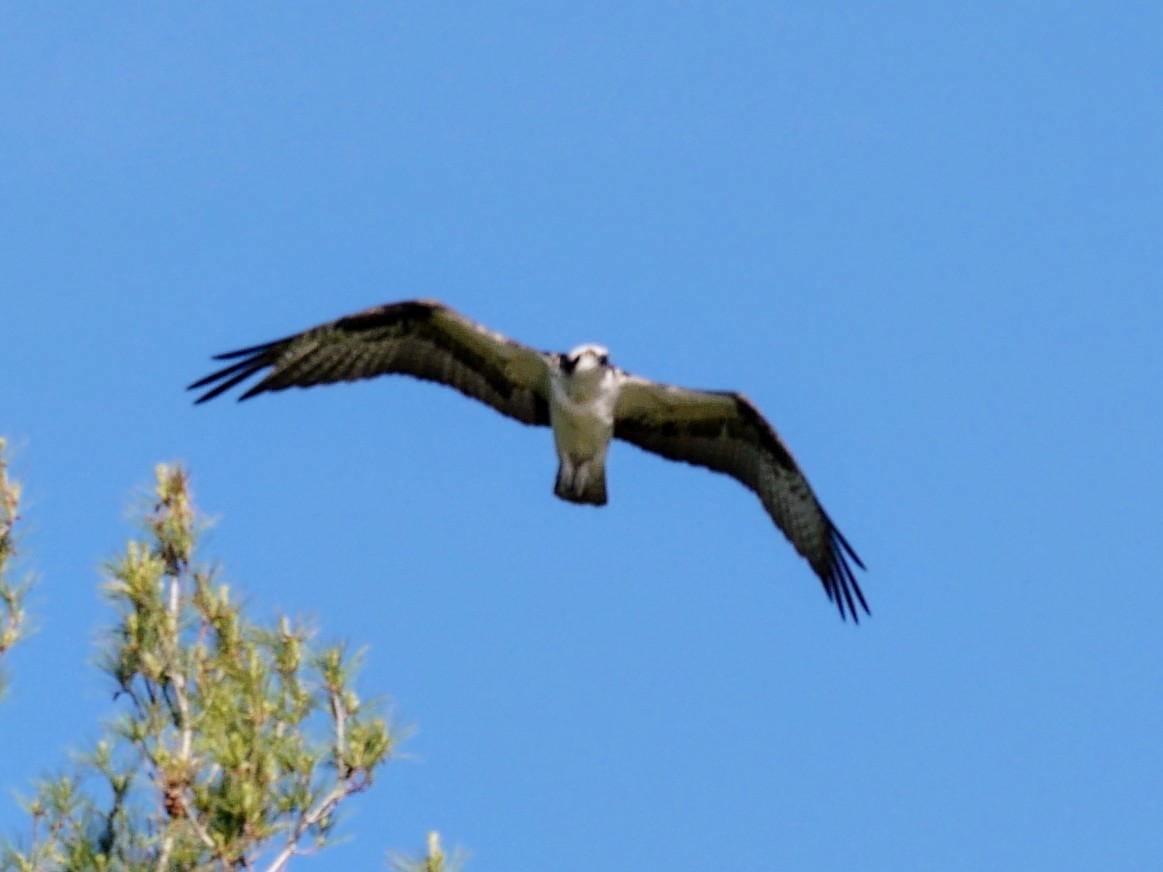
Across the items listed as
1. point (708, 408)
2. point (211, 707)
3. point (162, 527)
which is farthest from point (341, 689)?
point (708, 408)

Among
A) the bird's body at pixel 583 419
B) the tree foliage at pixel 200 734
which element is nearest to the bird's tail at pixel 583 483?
the bird's body at pixel 583 419

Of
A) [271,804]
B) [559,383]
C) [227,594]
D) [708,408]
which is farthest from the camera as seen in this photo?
[708,408]

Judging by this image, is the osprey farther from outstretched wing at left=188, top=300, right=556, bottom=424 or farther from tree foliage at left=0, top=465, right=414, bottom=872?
tree foliage at left=0, top=465, right=414, bottom=872

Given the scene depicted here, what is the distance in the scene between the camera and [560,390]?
33.5 ft

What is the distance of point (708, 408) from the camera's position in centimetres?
1091

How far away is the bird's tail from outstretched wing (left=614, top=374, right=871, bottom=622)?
0.50 meters

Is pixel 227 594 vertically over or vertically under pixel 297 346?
under

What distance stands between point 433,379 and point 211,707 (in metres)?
4.74

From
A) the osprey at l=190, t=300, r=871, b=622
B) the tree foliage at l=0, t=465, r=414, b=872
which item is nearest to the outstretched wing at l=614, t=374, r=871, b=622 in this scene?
the osprey at l=190, t=300, r=871, b=622

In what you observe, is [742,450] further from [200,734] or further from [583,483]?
[200,734]

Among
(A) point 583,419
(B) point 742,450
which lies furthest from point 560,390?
(B) point 742,450

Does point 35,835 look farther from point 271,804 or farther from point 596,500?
point 596,500

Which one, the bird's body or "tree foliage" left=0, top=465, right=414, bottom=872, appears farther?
the bird's body

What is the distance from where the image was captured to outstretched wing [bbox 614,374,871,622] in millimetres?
10852
